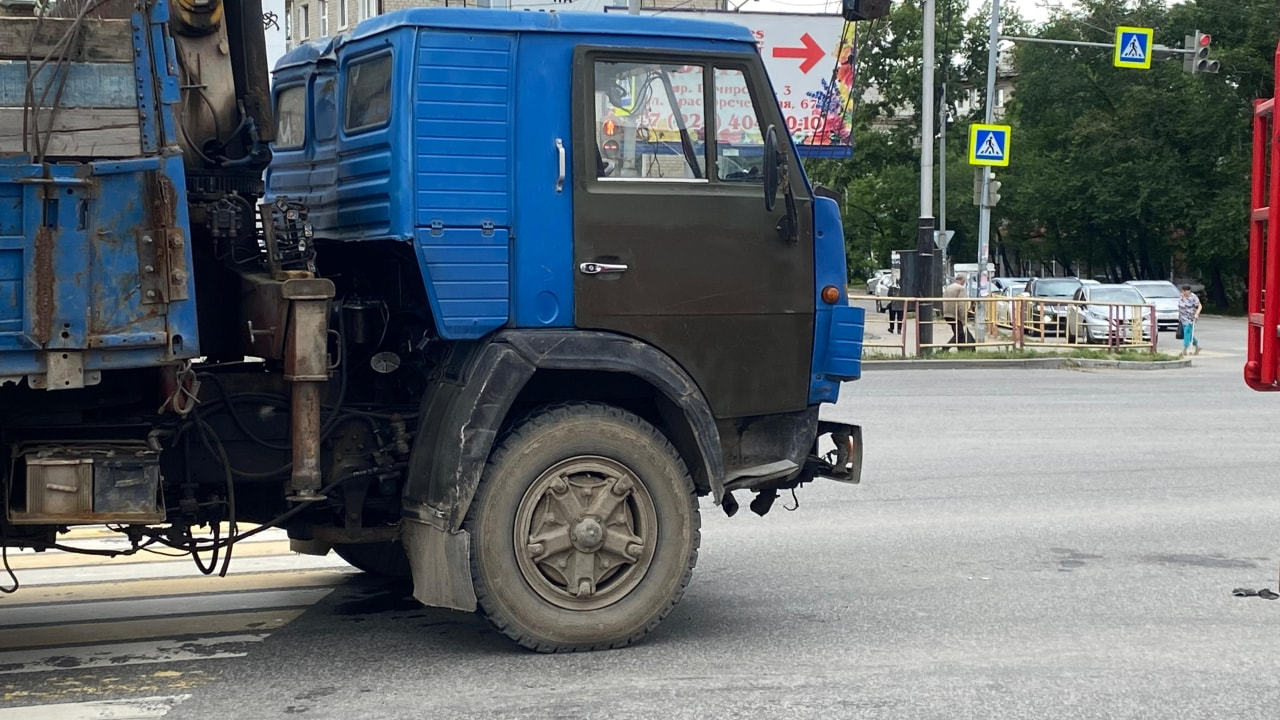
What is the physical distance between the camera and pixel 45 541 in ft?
17.8

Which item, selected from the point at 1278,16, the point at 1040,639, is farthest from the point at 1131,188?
the point at 1040,639

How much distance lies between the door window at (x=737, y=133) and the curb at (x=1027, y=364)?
60.3 feet

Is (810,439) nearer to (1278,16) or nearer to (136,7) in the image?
(136,7)

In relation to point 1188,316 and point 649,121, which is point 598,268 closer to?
point 649,121

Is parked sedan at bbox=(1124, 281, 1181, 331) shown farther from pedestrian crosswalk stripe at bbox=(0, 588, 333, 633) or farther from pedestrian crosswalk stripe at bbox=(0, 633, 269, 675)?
A: pedestrian crosswalk stripe at bbox=(0, 633, 269, 675)

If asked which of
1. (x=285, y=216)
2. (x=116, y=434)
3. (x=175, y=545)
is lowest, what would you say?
(x=175, y=545)

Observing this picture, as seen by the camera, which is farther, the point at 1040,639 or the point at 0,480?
the point at 1040,639

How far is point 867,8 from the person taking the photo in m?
14.7

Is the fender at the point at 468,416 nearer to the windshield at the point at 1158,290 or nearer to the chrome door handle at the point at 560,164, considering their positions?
the chrome door handle at the point at 560,164

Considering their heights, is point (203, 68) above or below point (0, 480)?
above

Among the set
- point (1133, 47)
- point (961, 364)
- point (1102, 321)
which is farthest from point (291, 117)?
point (1133, 47)

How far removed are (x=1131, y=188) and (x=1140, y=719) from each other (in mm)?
58055

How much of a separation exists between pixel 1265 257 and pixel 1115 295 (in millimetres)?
31958

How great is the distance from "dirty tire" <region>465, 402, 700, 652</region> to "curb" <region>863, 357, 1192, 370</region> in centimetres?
1860
